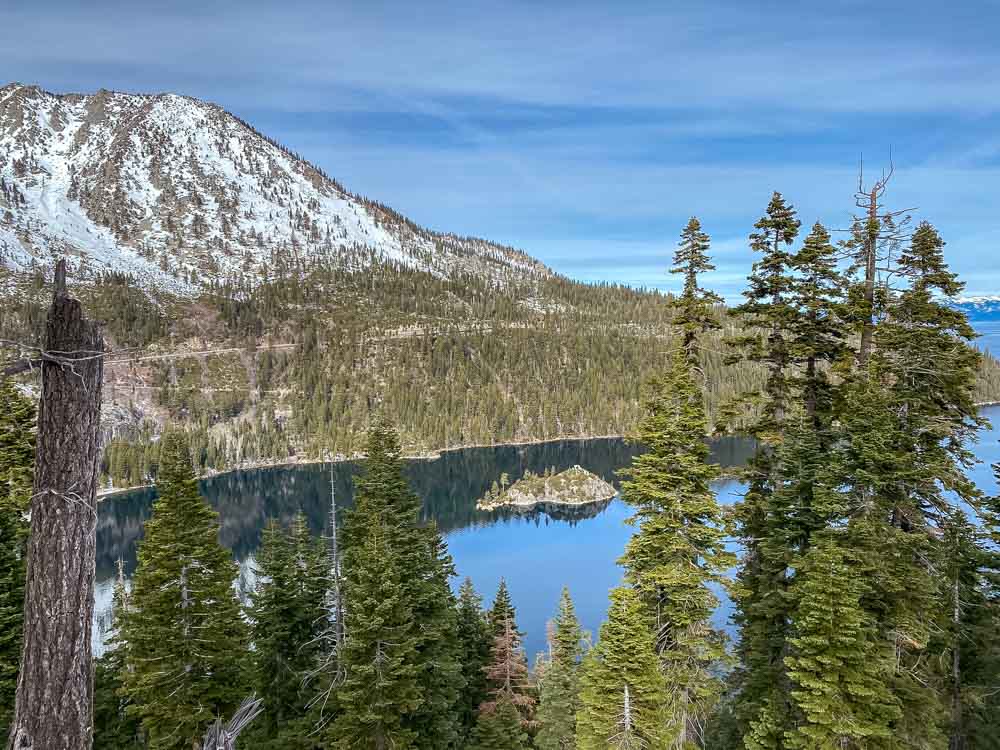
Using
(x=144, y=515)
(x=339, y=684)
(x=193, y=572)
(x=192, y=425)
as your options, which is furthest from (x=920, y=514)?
(x=192, y=425)

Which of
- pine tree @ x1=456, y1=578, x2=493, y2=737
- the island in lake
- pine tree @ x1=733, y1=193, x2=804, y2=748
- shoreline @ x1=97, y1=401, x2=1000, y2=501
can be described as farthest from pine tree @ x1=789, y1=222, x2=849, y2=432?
shoreline @ x1=97, y1=401, x2=1000, y2=501

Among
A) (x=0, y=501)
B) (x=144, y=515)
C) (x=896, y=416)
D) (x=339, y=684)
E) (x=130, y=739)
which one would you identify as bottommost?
(x=144, y=515)

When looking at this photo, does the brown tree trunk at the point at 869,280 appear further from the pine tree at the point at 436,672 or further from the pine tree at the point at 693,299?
the pine tree at the point at 436,672

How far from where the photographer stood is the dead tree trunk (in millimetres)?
6145

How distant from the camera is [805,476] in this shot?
1644cm

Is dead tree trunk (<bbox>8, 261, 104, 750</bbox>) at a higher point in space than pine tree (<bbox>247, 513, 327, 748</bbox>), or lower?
higher

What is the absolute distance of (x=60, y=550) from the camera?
20.7 ft

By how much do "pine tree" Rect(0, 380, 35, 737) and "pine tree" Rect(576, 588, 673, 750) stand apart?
56.7ft

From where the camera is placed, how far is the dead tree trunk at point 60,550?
6.14m

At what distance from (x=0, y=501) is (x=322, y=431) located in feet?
526

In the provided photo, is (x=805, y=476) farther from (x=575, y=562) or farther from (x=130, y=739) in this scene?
(x=575, y=562)

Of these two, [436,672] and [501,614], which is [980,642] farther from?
[501,614]

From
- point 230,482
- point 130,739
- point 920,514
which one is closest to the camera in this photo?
point 920,514

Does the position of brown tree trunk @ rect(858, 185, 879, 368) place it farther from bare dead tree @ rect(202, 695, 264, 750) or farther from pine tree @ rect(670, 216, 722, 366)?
bare dead tree @ rect(202, 695, 264, 750)
